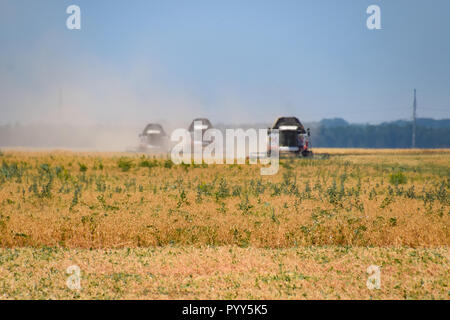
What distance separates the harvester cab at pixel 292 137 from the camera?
3522 cm

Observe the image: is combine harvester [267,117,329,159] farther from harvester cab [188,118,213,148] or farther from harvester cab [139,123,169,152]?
harvester cab [139,123,169,152]

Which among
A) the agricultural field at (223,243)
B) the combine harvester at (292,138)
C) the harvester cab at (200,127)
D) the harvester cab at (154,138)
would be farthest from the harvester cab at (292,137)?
the agricultural field at (223,243)

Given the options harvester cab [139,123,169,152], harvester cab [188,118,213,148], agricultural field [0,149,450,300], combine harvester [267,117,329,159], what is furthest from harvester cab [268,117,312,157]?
agricultural field [0,149,450,300]

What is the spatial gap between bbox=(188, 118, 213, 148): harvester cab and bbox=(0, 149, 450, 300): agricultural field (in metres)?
20.4

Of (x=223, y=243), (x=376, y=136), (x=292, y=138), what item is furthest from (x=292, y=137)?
(x=376, y=136)

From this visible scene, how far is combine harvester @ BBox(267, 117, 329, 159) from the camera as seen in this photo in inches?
1388

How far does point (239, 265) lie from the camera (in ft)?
29.7

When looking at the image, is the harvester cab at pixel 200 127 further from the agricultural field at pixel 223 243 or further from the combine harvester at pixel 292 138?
the agricultural field at pixel 223 243

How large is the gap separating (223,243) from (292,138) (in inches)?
1021

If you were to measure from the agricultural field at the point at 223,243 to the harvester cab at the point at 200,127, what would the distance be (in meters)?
20.4

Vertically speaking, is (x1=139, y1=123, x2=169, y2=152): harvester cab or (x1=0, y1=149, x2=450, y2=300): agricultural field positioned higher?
(x1=139, y1=123, x2=169, y2=152): harvester cab

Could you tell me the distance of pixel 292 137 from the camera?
36250 millimetres
